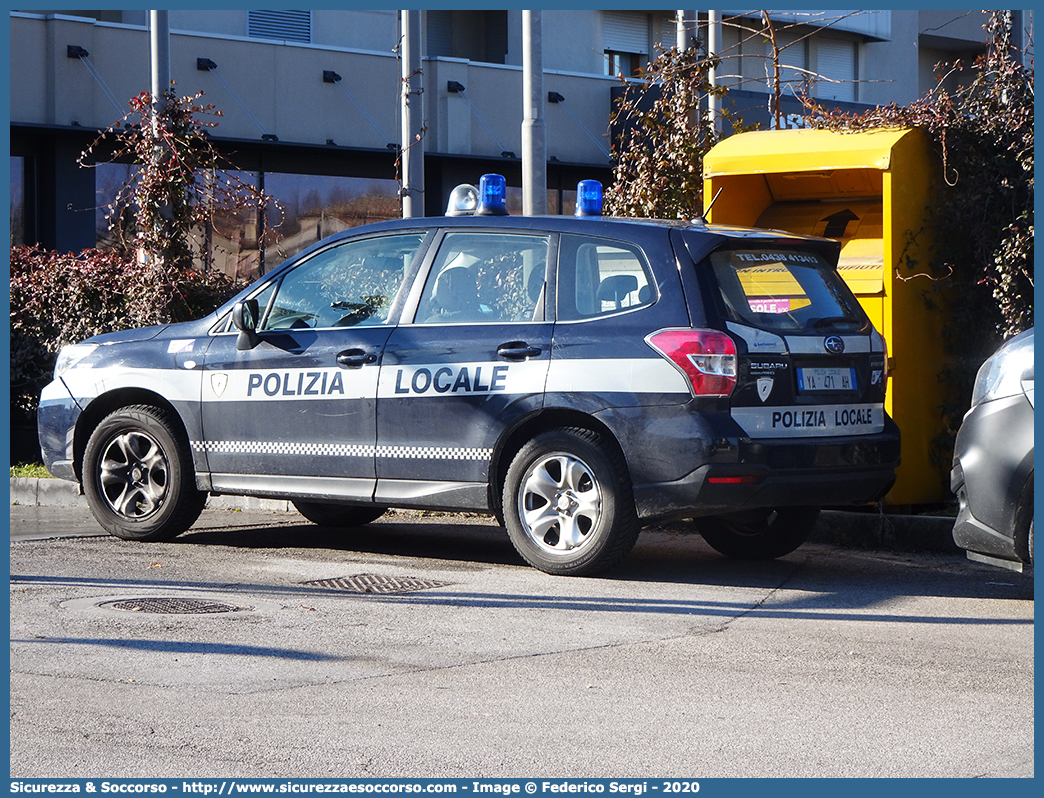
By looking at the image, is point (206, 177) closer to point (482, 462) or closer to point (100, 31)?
point (482, 462)

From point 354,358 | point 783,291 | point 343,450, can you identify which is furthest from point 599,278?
point 343,450

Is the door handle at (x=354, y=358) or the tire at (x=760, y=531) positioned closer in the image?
the door handle at (x=354, y=358)

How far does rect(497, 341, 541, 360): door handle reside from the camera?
7.47 m

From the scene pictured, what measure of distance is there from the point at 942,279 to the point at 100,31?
16.2 m

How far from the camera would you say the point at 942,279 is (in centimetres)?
916

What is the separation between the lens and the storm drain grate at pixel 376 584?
7.26 meters

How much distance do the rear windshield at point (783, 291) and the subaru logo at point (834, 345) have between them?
8 cm

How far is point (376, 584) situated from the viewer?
741cm

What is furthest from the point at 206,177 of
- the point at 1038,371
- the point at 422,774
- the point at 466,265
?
the point at 422,774

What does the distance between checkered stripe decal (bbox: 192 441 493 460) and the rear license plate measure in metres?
1.61

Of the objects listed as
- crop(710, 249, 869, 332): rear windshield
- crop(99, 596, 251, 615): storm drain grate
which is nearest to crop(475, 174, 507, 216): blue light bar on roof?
crop(710, 249, 869, 332): rear windshield

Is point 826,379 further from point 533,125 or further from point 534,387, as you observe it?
point 533,125

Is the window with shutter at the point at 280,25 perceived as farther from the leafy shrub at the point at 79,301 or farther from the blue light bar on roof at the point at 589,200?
the blue light bar on roof at the point at 589,200

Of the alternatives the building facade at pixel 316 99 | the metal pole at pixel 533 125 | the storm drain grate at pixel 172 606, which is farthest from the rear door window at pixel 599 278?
the building facade at pixel 316 99
